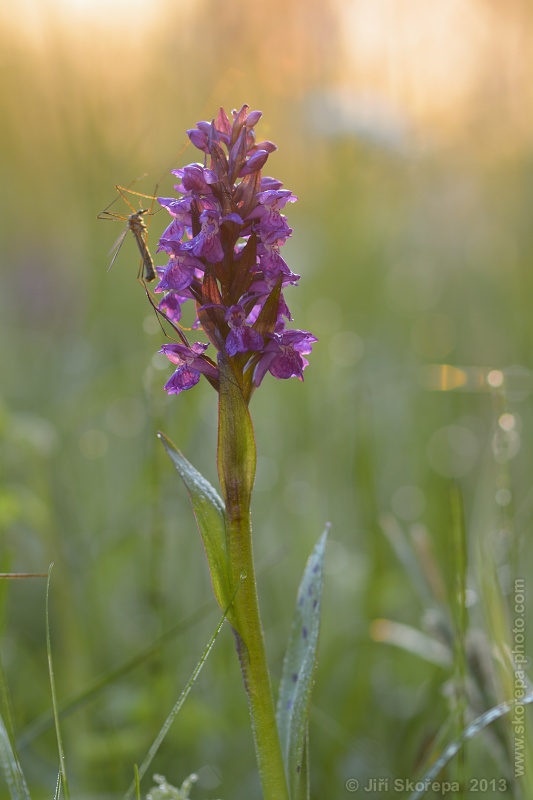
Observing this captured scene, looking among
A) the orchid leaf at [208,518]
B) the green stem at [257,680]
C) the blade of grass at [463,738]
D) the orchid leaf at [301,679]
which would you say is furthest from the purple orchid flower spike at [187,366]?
the blade of grass at [463,738]

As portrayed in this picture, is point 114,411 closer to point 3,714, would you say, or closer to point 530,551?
point 530,551

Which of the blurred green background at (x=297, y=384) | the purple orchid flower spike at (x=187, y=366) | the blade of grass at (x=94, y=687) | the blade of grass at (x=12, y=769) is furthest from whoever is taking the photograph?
the blurred green background at (x=297, y=384)

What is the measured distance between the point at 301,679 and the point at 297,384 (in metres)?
2.90

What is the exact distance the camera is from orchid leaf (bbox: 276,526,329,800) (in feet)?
5.52

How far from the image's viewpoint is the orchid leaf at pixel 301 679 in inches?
66.3

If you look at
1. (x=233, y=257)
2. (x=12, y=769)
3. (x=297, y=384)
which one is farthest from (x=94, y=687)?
(x=297, y=384)

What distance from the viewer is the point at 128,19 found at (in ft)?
17.2

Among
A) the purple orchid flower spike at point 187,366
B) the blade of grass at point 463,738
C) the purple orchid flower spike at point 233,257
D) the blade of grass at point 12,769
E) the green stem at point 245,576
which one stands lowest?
the blade of grass at point 463,738

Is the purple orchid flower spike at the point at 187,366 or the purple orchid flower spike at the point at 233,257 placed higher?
the purple orchid flower spike at the point at 233,257

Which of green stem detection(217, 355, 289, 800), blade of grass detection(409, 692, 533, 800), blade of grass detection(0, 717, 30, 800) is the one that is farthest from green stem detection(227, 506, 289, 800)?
blade of grass detection(0, 717, 30, 800)

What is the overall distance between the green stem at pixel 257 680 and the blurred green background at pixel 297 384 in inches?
20.3

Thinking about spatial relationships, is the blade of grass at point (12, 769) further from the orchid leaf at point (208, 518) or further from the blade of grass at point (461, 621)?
the blade of grass at point (461, 621)

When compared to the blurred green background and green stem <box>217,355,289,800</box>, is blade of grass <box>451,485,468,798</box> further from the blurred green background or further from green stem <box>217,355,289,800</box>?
green stem <box>217,355,289,800</box>

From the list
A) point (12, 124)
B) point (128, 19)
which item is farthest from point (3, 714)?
point (12, 124)
